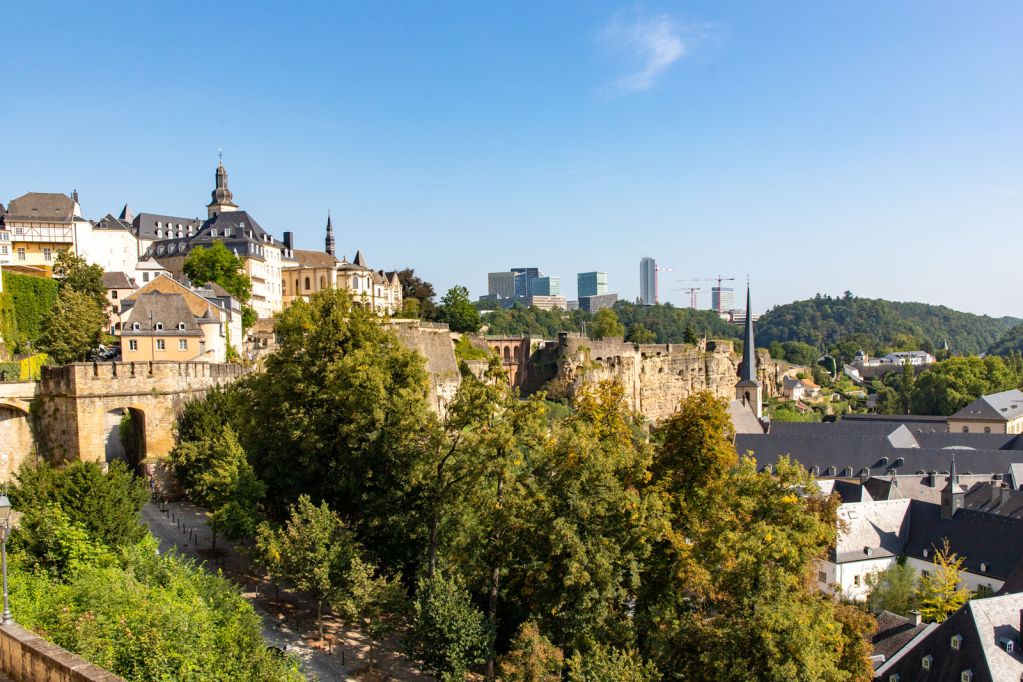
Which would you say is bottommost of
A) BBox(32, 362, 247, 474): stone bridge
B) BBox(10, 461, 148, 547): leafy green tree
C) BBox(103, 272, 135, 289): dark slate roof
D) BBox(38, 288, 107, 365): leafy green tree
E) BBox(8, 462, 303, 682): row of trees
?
BBox(8, 462, 303, 682): row of trees

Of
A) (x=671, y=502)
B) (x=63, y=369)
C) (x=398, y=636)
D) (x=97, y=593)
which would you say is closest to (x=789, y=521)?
(x=671, y=502)

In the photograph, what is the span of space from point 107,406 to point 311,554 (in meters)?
12.8

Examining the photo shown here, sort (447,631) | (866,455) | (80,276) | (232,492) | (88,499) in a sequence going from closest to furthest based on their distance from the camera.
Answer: (447,631) < (88,499) < (232,492) < (80,276) < (866,455)

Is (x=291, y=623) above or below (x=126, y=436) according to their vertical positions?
below

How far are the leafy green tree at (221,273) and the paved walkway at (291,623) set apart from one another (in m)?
35.7

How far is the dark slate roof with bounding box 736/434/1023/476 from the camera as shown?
5075cm

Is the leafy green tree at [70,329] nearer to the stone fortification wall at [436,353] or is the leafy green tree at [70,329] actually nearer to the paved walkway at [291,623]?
the stone fortification wall at [436,353]

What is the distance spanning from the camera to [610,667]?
1923cm

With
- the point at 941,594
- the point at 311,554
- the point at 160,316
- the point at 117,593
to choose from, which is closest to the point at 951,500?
the point at 941,594

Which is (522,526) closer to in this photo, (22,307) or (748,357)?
(22,307)

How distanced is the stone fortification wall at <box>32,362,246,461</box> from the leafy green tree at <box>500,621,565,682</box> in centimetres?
1741

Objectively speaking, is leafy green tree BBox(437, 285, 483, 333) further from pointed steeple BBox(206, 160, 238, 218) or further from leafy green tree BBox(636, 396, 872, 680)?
leafy green tree BBox(636, 396, 872, 680)

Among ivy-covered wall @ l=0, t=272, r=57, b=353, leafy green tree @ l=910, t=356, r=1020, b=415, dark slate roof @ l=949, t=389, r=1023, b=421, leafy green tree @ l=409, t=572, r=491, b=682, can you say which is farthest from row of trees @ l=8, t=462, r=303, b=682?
leafy green tree @ l=910, t=356, r=1020, b=415

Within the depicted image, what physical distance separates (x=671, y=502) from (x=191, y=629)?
12856 millimetres
